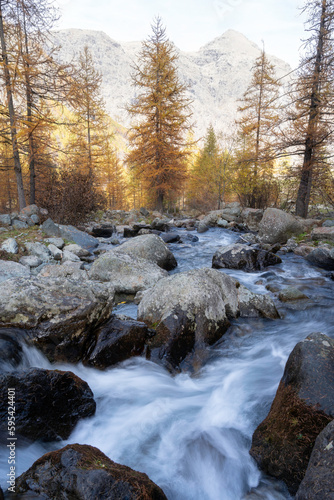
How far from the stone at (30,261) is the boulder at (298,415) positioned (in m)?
5.99

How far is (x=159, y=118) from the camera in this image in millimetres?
18016

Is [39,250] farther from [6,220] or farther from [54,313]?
[54,313]

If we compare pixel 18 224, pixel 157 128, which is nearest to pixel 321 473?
pixel 18 224

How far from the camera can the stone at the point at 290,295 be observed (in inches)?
224

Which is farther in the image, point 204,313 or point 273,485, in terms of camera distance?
point 204,313

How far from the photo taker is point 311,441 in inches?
79.7

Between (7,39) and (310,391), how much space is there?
569 inches

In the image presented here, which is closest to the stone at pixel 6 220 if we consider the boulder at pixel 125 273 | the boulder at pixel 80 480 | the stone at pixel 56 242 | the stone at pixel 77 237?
the stone at pixel 77 237

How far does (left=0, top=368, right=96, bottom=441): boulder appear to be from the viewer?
228 cm

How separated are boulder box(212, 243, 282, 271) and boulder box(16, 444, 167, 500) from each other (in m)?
6.43

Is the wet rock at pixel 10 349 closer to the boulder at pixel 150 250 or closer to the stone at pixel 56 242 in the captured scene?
the boulder at pixel 150 250

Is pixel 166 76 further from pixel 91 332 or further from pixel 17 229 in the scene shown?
pixel 91 332

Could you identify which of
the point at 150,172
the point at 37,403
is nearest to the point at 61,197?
the point at 150,172

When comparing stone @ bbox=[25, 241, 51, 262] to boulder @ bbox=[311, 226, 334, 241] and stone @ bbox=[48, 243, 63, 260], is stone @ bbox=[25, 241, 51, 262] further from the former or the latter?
boulder @ bbox=[311, 226, 334, 241]
